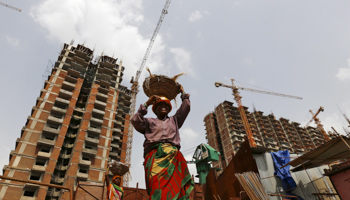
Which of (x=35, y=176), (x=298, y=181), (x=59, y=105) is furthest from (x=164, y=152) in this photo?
(x=59, y=105)

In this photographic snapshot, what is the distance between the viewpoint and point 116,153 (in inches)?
1617

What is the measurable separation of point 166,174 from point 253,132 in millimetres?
61196

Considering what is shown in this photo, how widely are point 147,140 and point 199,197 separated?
10672 millimetres

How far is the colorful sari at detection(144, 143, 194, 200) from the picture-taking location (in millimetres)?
2568

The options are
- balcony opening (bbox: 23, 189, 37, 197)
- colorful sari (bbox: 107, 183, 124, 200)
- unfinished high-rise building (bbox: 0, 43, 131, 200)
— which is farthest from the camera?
unfinished high-rise building (bbox: 0, 43, 131, 200)

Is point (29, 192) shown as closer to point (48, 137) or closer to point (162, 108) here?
point (48, 137)

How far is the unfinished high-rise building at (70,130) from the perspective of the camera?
28.9 meters

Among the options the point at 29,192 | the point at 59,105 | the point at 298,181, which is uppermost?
the point at 59,105

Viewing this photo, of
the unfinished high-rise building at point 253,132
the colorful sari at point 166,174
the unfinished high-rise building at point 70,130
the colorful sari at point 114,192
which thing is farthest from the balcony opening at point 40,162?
the unfinished high-rise building at point 253,132

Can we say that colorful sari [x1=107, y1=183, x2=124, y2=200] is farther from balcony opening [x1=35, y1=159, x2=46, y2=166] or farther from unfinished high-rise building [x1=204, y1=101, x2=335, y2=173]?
unfinished high-rise building [x1=204, y1=101, x2=335, y2=173]

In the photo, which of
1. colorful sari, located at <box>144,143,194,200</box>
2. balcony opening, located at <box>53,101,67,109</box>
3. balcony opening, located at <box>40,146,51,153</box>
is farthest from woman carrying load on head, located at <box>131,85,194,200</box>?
balcony opening, located at <box>53,101,67,109</box>

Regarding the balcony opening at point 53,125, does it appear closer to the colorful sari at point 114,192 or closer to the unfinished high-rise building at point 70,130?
the unfinished high-rise building at point 70,130

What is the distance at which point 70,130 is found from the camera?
124 feet

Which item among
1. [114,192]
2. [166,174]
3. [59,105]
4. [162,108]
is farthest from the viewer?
[59,105]
